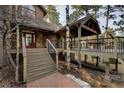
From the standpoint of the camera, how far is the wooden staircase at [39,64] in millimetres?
4882

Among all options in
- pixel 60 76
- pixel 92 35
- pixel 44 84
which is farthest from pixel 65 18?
pixel 92 35

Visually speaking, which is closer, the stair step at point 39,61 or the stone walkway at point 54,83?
the stone walkway at point 54,83

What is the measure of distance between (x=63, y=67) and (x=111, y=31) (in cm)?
247

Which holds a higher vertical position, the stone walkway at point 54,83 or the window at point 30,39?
the window at point 30,39

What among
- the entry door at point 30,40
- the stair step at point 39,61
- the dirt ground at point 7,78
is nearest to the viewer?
the dirt ground at point 7,78

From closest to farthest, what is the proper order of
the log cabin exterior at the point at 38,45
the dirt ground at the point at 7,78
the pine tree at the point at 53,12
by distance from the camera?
the dirt ground at the point at 7,78, the log cabin exterior at the point at 38,45, the pine tree at the point at 53,12

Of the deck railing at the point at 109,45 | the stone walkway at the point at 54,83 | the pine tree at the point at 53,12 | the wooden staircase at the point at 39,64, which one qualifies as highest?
the pine tree at the point at 53,12

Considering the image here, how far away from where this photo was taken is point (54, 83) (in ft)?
14.9

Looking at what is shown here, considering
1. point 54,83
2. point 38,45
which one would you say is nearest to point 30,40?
point 38,45

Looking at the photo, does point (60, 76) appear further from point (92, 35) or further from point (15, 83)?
point (92, 35)

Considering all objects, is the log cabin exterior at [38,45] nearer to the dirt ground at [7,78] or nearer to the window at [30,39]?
the window at [30,39]

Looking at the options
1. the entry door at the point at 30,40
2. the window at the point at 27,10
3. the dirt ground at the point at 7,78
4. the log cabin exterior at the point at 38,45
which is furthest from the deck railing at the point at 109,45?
the dirt ground at the point at 7,78

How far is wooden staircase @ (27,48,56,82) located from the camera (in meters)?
4.88

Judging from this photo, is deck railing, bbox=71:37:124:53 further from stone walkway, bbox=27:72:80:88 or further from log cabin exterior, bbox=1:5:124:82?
stone walkway, bbox=27:72:80:88
